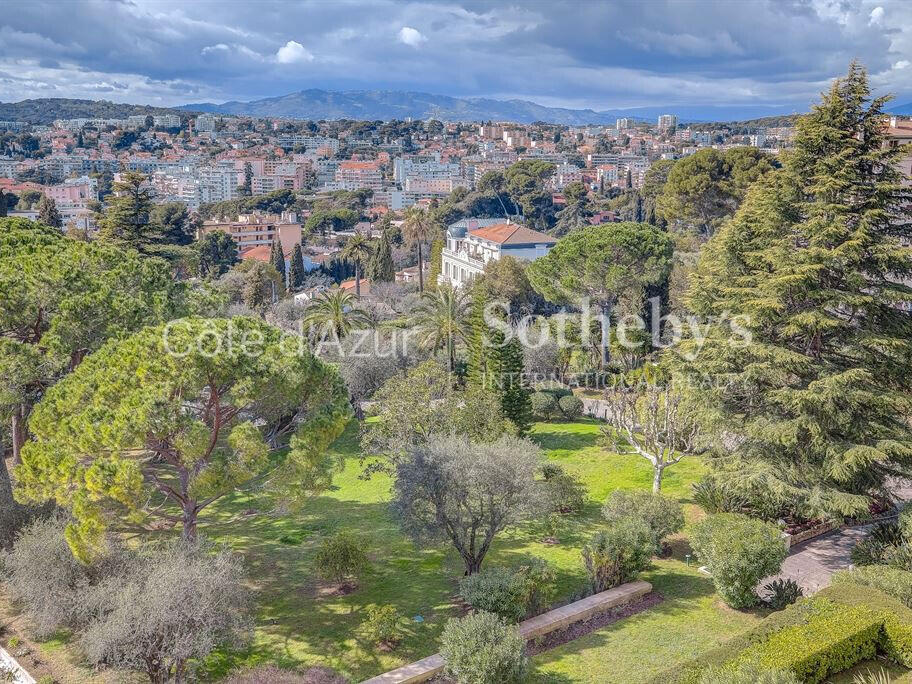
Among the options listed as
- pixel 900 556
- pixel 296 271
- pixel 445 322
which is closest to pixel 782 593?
pixel 900 556

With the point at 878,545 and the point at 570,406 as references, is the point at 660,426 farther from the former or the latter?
the point at 570,406

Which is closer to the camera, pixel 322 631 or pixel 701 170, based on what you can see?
pixel 322 631

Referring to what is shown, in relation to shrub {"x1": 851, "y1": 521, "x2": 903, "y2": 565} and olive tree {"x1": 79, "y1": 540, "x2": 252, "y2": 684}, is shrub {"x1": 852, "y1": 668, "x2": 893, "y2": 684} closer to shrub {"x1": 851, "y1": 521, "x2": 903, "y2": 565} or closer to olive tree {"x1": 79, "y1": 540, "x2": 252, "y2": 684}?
shrub {"x1": 851, "y1": 521, "x2": 903, "y2": 565}

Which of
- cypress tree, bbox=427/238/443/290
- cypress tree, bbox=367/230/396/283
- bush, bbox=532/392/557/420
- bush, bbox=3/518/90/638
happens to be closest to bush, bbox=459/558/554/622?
bush, bbox=3/518/90/638

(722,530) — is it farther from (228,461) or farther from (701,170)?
(701,170)

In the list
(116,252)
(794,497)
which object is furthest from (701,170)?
(116,252)

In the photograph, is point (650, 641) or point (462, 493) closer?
point (650, 641)

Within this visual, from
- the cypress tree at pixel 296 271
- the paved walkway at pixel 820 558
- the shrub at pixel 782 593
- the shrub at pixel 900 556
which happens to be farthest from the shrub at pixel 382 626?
the cypress tree at pixel 296 271
